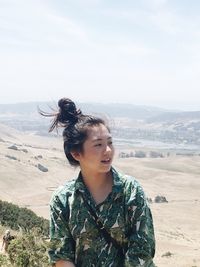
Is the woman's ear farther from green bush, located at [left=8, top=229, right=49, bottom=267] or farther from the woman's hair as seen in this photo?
green bush, located at [left=8, top=229, right=49, bottom=267]

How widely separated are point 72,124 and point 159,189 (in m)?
80.9

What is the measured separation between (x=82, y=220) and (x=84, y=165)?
1.20 ft

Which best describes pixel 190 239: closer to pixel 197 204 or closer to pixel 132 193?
pixel 197 204

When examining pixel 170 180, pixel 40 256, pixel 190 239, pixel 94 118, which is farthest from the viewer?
pixel 170 180

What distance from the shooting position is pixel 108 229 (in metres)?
3.01

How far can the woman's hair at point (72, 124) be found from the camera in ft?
10.5

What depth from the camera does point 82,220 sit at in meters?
3.06

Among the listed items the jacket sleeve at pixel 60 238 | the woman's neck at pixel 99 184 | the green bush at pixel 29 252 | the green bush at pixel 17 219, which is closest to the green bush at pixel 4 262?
the green bush at pixel 29 252

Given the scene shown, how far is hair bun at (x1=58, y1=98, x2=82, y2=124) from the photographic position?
10.8 feet

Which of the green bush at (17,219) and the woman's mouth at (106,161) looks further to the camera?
the green bush at (17,219)

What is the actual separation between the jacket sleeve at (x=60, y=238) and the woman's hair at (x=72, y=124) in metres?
0.36

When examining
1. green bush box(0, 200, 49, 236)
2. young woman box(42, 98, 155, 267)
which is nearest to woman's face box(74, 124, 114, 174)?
young woman box(42, 98, 155, 267)

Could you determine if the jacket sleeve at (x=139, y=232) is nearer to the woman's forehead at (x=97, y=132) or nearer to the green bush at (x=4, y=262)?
the woman's forehead at (x=97, y=132)

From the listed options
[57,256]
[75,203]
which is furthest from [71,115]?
[57,256]
